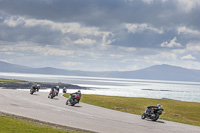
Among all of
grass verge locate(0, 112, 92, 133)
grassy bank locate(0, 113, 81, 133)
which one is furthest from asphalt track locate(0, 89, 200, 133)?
grassy bank locate(0, 113, 81, 133)

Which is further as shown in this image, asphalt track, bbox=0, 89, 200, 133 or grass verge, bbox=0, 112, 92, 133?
asphalt track, bbox=0, 89, 200, 133

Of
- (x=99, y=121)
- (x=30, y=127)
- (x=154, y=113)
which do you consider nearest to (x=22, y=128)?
(x=30, y=127)

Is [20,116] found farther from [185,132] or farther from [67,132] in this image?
[185,132]

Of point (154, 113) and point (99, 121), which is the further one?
point (154, 113)

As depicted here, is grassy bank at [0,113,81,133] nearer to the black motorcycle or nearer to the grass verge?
the grass verge

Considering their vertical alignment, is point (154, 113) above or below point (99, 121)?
above

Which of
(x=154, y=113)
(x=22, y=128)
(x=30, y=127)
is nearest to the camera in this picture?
(x=22, y=128)

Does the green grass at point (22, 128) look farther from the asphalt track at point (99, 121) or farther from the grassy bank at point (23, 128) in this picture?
the asphalt track at point (99, 121)

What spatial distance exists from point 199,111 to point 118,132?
2607 centimetres

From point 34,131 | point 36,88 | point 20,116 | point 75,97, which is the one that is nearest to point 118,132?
point 34,131

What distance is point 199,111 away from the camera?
136 ft

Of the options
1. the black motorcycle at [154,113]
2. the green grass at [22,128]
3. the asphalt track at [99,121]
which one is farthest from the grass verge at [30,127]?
the black motorcycle at [154,113]

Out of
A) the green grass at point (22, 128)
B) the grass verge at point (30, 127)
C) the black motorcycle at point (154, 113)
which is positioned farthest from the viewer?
the black motorcycle at point (154, 113)

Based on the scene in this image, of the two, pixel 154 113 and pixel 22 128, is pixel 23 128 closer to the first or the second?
pixel 22 128
